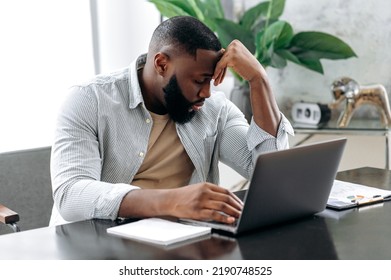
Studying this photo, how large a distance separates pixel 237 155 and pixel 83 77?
142 cm

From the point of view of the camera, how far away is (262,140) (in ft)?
8.05

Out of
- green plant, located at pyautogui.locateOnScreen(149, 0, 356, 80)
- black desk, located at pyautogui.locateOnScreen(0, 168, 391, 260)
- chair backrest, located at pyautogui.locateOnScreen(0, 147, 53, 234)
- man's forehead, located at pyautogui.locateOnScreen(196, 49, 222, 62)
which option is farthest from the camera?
green plant, located at pyautogui.locateOnScreen(149, 0, 356, 80)

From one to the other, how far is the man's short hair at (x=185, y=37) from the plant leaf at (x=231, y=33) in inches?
52.9

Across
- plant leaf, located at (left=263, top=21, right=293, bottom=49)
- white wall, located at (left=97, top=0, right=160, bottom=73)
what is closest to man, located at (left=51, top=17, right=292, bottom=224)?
plant leaf, located at (left=263, top=21, right=293, bottom=49)

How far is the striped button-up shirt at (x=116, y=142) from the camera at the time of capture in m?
2.05

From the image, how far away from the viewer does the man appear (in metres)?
2.17

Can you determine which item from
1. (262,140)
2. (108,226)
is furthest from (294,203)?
(262,140)

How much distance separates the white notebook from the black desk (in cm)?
2

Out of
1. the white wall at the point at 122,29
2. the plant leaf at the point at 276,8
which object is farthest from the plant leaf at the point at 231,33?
the white wall at the point at 122,29

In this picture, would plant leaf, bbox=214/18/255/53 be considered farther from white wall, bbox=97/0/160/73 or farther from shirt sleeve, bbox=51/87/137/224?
shirt sleeve, bbox=51/87/137/224

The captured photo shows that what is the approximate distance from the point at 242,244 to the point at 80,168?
0.66 metres

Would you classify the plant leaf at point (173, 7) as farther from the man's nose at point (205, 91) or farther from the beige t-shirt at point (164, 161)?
the man's nose at point (205, 91)
